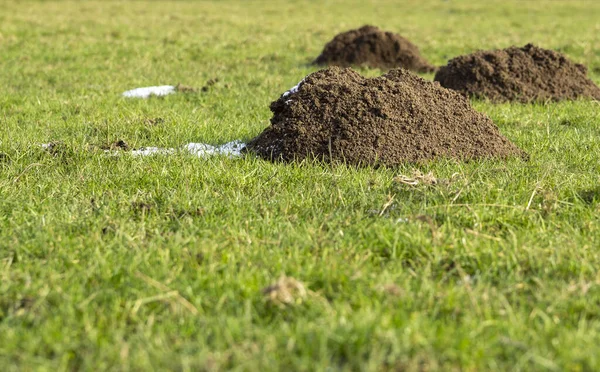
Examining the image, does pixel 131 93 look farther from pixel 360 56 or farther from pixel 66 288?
pixel 66 288

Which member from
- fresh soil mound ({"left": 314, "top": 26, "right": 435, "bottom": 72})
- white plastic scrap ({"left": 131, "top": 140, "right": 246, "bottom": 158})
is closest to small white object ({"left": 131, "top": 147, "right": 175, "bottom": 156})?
white plastic scrap ({"left": 131, "top": 140, "right": 246, "bottom": 158})

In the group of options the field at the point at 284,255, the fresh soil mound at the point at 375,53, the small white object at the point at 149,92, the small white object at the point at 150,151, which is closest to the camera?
the field at the point at 284,255

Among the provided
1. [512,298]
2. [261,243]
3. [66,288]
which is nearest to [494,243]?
[512,298]

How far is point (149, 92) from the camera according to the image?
998 cm

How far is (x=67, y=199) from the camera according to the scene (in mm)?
4754

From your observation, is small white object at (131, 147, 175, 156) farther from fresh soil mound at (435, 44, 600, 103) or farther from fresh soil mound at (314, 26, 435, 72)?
fresh soil mound at (314, 26, 435, 72)

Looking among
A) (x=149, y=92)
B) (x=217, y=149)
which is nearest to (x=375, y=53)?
(x=149, y=92)

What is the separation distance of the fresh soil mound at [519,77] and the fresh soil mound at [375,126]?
2.97 m

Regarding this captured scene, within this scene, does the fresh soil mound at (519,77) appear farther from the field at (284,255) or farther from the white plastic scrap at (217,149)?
the white plastic scrap at (217,149)

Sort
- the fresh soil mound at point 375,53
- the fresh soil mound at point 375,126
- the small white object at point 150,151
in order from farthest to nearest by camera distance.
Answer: the fresh soil mound at point 375,53
the small white object at point 150,151
the fresh soil mound at point 375,126

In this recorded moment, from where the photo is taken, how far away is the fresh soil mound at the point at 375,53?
12719 millimetres

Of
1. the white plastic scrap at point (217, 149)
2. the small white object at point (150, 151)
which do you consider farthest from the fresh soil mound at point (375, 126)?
the small white object at point (150, 151)

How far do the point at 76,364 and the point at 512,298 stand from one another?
2.02 m

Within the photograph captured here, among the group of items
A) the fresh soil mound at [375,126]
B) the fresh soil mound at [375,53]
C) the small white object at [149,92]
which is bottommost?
the small white object at [149,92]
